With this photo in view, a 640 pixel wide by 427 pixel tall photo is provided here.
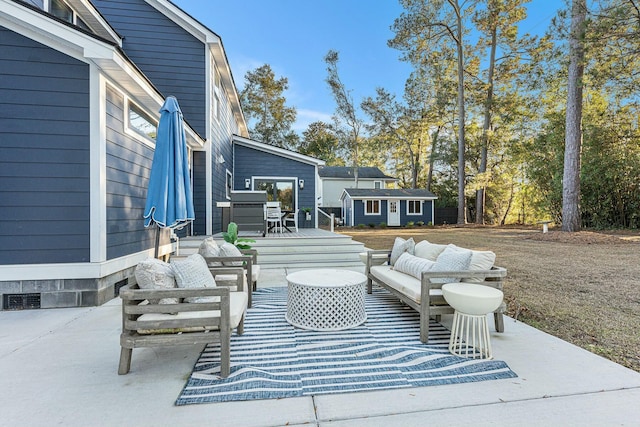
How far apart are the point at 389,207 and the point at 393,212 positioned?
46cm

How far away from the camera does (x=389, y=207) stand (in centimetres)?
2167

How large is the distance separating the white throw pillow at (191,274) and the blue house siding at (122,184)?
1.99m

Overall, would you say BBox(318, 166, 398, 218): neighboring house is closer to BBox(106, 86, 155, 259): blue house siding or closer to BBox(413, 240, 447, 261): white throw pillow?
BBox(106, 86, 155, 259): blue house siding

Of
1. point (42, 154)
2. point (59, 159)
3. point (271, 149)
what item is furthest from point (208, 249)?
point (271, 149)

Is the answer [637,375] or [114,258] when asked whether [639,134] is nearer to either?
[637,375]

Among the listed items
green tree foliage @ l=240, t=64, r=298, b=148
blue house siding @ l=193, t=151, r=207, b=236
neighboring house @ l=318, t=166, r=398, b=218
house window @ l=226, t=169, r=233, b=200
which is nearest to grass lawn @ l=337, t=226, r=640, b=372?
blue house siding @ l=193, t=151, r=207, b=236

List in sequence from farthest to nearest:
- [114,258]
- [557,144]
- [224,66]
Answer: [557,144] < [224,66] < [114,258]

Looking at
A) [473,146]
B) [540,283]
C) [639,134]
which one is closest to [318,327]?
[540,283]

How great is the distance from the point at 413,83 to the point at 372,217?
403 inches

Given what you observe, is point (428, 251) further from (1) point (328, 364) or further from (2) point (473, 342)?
(1) point (328, 364)

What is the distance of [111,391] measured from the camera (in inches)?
77.9

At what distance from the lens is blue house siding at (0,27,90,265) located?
3508 millimetres

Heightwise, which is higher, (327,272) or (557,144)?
(557,144)

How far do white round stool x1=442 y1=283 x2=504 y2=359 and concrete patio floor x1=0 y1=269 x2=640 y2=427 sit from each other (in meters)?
0.16
